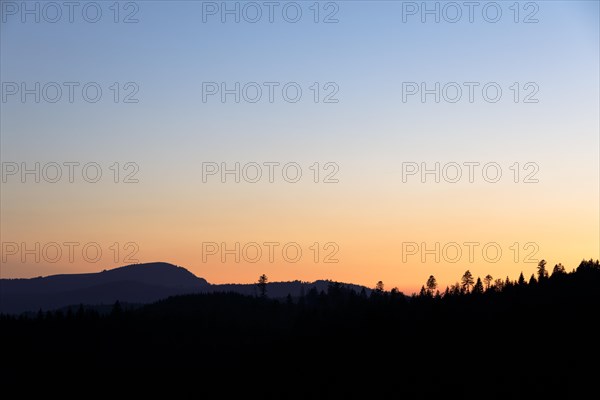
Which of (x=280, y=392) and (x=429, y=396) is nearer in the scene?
(x=429, y=396)

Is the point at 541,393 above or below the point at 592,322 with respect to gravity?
below

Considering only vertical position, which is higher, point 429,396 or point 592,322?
point 592,322

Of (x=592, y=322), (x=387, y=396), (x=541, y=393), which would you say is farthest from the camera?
(x=592, y=322)

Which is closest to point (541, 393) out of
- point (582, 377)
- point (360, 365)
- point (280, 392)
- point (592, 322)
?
point (582, 377)

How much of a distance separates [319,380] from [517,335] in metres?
48.9

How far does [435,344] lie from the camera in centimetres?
19850

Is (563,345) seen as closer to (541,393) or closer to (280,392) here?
(541,393)

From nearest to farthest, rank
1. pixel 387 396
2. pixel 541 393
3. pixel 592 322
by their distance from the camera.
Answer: pixel 541 393 < pixel 387 396 < pixel 592 322

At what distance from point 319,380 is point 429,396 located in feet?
107

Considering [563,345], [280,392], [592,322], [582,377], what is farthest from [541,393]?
[280,392]

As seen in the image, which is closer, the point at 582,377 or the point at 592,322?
the point at 582,377

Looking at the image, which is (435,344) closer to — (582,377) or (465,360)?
(465,360)

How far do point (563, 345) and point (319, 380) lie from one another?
187 ft

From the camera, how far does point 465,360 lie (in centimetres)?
18962
